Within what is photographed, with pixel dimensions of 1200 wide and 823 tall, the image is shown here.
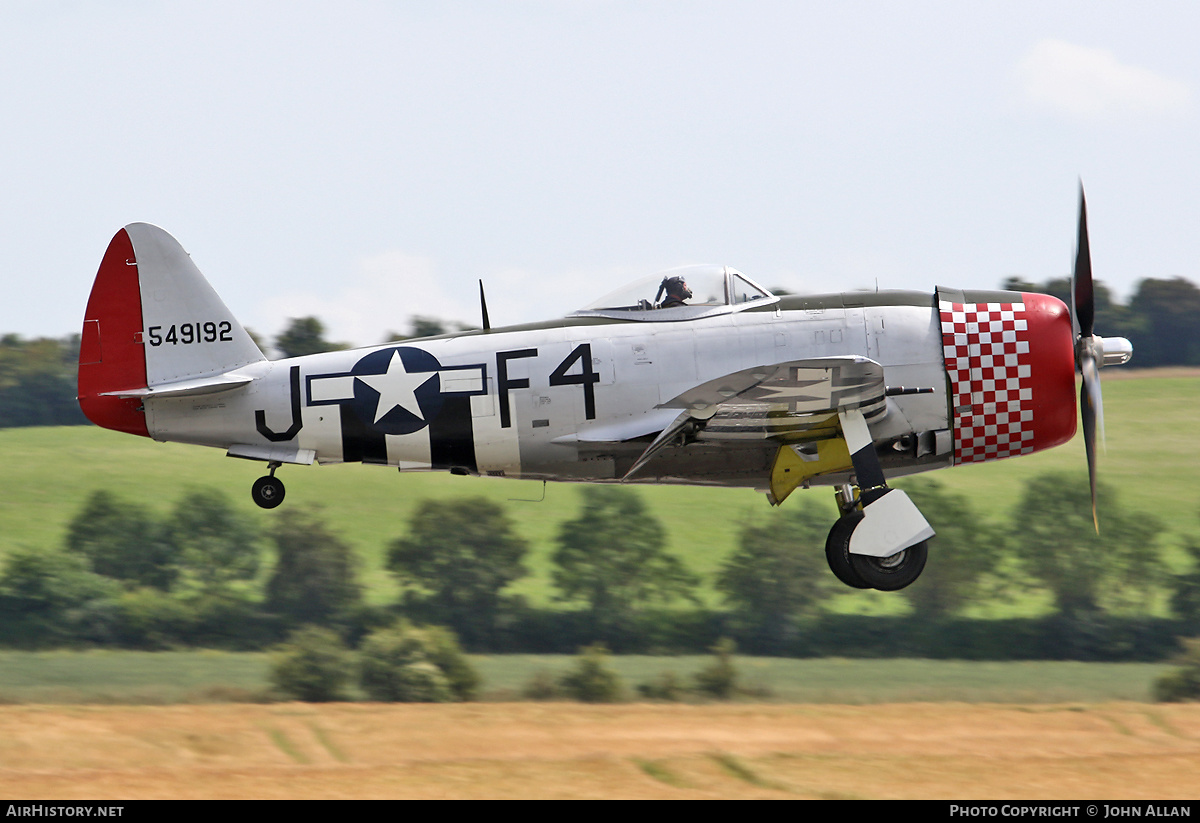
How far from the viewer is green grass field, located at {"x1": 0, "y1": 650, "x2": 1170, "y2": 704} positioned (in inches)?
1369

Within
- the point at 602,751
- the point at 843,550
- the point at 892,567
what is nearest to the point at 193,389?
the point at 843,550

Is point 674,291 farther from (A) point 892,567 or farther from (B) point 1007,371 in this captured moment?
(A) point 892,567

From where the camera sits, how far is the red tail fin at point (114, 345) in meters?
12.5

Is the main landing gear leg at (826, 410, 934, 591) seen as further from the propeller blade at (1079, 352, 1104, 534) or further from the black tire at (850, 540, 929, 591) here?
the propeller blade at (1079, 352, 1104, 534)

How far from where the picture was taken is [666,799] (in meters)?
20.6

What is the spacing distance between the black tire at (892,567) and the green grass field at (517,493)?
33336 mm

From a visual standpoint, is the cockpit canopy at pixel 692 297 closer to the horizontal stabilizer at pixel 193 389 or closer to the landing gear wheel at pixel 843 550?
the landing gear wheel at pixel 843 550

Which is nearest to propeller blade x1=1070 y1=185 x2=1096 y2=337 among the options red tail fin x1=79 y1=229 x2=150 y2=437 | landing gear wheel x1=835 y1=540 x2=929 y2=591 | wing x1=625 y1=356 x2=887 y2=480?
wing x1=625 y1=356 x2=887 y2=480

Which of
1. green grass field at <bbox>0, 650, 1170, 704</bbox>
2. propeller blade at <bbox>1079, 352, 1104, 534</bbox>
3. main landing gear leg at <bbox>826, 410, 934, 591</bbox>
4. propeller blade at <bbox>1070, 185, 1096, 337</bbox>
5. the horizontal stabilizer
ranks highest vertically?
propeller blade at <bbox>1070, 185, 1096, 337</bbox>

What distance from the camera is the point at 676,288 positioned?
12.2 meters

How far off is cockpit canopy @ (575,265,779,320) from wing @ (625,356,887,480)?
100 cm

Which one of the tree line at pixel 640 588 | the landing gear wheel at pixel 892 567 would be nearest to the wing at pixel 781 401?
the landing gear wheel at pixel 892 567

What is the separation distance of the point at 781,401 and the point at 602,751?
17.2m
